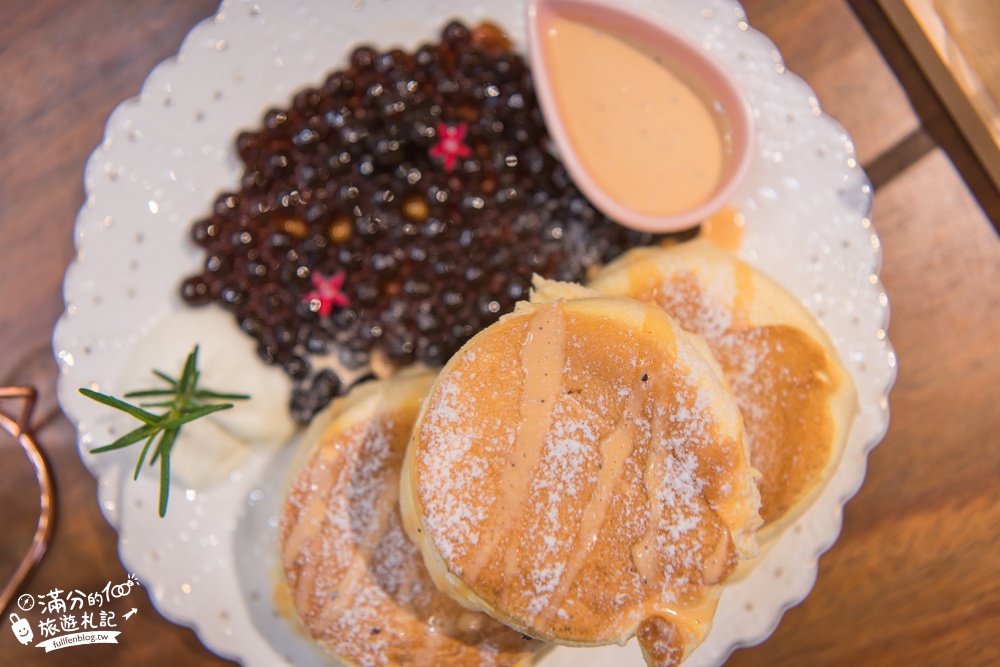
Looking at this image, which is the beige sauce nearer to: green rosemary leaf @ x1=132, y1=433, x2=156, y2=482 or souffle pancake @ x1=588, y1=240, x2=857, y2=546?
souffle pancake @ x1=588, y1=240, x2=857, y2=546

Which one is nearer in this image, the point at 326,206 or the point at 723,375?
the point at 723,375

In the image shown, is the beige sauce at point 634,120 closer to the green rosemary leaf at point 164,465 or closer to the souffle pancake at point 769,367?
the souffle pancake at point 769,367

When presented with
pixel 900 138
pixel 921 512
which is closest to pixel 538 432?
pixel 921 512

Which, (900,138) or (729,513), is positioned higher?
(729,513)

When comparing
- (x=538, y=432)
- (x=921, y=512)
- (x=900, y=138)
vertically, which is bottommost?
(x=921, y=512)

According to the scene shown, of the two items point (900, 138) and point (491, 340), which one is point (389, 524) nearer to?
point (491, 340)

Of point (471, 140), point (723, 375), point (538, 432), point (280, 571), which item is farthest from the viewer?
point (471, 140)

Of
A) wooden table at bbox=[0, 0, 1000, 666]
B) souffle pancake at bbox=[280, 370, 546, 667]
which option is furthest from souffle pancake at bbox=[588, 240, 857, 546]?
souffle pancake at bbox=[280, 370, 546, 667]
